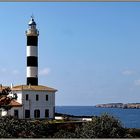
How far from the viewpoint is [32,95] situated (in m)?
28.8

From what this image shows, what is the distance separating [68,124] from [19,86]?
734 centimetres

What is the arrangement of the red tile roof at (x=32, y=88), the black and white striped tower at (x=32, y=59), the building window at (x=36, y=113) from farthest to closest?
the black and white striped tower at (x=32, y=59) → the red tile roof at (x=32, y=88) → the building window at (x=36, y=113)

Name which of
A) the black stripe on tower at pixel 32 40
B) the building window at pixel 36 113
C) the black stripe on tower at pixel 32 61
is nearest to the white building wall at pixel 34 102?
the building window at pixel 36 113

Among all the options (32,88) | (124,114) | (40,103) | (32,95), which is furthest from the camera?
(124,114)

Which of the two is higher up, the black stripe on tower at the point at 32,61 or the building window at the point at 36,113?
the black stripe on tower at the point at 32,61

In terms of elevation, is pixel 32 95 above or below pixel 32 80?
below

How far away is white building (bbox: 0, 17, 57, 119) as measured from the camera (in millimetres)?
28234

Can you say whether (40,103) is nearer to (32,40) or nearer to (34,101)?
(34,101)

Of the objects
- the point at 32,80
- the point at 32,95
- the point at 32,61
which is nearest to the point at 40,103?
the point at 32,95

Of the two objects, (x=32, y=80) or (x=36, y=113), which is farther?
(x=32, y=80)

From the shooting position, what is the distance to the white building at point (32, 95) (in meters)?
28.2

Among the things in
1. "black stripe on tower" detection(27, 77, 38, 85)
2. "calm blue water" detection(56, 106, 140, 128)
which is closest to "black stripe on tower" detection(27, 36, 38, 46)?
"black stripe on tower" detection(27, 77, 38, 85)

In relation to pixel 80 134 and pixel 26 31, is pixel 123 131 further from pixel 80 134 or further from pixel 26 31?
pixel 26 31

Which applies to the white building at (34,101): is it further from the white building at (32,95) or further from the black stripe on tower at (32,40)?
the black stripe on tower at (32,40)
